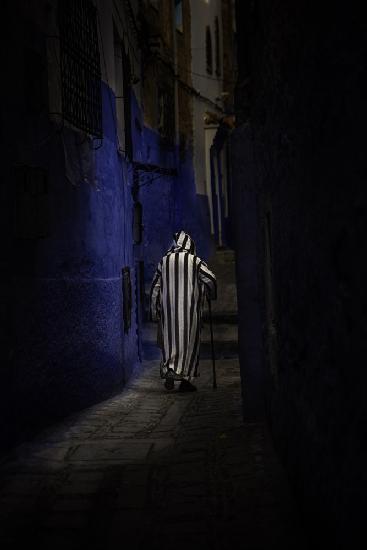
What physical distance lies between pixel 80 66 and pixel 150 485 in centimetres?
545

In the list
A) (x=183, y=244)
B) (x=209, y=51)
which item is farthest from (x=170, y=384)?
(x=209, y=51)

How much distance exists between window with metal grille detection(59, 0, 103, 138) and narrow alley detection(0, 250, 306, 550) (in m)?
3.53

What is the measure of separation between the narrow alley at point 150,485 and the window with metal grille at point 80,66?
353cm

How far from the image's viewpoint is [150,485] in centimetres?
436

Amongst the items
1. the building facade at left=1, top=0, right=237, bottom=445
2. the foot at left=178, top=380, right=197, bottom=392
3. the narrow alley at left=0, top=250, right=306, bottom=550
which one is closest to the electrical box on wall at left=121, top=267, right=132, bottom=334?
the building facade at left=1, top=0, right=237, bottom=445

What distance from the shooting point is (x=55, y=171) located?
692 centimetres

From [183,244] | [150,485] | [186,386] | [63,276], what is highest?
[183,244]

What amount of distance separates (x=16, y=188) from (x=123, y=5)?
23.3 feet

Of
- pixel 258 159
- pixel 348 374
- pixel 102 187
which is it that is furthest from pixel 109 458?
pixel 102 187

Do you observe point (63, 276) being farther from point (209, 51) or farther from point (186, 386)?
point (209, 51)

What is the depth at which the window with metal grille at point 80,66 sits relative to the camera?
736cm

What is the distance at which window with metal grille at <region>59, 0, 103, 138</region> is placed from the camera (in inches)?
290

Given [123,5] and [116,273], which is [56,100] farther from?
[123,5]

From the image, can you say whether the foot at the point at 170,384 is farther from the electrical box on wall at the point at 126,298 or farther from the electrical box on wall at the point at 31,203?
the electrical box on wall at the point at 31,203
